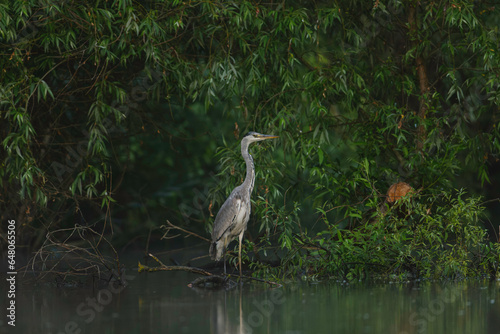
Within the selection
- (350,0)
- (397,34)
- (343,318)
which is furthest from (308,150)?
(343,318)

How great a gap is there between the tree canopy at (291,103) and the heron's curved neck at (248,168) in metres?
0.32

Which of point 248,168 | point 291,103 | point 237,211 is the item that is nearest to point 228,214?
point 237,211

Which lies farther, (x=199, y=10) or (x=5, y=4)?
(x=199, y=10)

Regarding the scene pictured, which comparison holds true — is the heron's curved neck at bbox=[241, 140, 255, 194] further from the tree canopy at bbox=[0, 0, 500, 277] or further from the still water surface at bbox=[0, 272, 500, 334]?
the still water surface at bbox=[0, 272, 500, 334]

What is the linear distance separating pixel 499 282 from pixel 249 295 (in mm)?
2345

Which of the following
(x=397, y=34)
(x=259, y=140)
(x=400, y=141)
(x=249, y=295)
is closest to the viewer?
(x=249, y=295)

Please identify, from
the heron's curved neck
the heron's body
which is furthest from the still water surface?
the heron's curved neck

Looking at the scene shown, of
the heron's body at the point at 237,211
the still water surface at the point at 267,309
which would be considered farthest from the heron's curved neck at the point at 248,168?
the still water surface at the point at 267,309

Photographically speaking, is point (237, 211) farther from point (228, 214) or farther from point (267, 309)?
point (267, 309)

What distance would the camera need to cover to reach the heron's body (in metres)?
8.38

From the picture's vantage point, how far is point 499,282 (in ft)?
25.4

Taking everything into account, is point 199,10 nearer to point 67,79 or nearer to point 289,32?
point 289,32

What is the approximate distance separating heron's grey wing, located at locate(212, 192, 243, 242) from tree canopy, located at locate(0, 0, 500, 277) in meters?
0.36

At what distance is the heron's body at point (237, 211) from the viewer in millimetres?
8375
